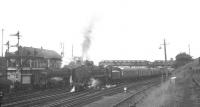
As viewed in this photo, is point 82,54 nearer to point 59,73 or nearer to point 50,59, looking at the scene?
point 59,73

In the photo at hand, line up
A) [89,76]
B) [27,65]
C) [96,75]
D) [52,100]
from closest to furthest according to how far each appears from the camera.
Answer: [52,100]
[89,76]
[96,75]
[27,65]

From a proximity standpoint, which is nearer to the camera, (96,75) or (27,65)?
(96,75)

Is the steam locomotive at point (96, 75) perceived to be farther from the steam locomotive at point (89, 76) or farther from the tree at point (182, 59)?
the tree at point (182, 59)

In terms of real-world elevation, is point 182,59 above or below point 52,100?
above

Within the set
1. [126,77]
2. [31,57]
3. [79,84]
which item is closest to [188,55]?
[126,77]

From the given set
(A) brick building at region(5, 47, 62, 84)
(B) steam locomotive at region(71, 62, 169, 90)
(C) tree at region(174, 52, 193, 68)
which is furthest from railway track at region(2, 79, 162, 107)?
(C) tree at region(174, 52, 193, 68)

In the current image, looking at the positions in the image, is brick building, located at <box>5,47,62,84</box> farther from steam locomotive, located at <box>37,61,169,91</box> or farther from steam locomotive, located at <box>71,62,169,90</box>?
steam locomotive, located at <box>71,62,169,90</box>

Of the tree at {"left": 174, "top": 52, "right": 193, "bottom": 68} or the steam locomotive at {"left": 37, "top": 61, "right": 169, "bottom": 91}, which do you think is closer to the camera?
the steam locomotive at {"left": 37, "top": 61, "right": 169, "bottom": 91}

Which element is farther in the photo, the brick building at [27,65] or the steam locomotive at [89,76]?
the brick building at [27,65]

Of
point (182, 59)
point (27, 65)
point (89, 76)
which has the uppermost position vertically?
point (182, 59)

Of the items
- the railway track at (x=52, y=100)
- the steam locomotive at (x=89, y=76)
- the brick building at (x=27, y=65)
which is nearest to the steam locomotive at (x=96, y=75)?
the steam locomotive at (x=89, y=76)

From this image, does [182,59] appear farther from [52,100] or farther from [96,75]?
[52,100]

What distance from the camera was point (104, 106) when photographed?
18.2 m

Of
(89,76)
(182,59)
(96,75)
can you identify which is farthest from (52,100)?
(182,59)
